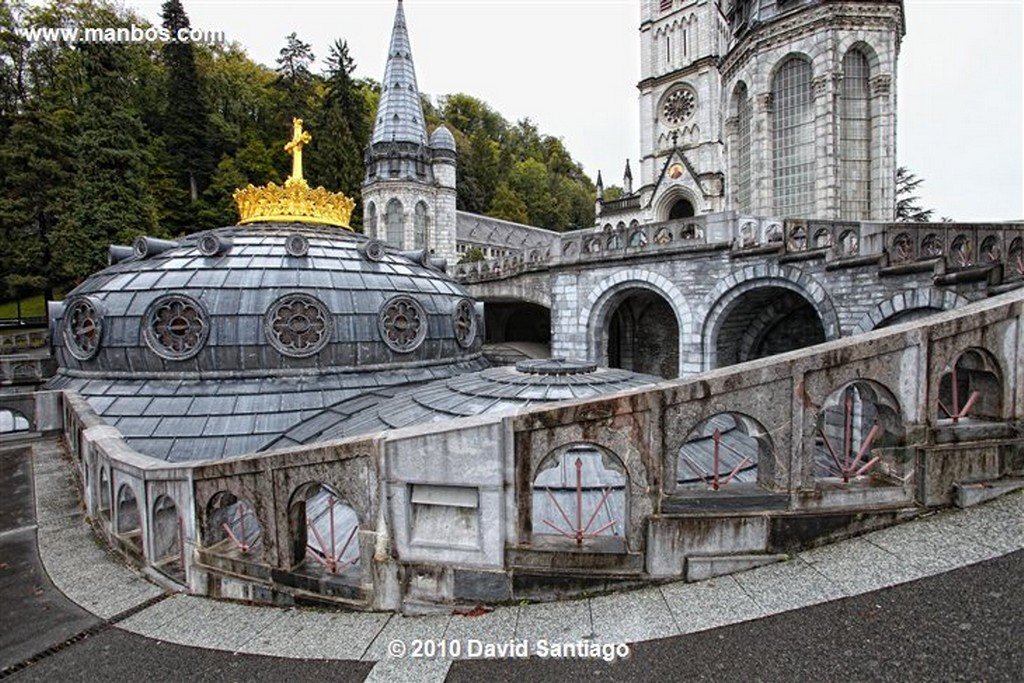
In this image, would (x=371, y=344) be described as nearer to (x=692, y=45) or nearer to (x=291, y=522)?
(x=291, y=522)

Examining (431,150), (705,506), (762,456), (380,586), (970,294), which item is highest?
(431,150)

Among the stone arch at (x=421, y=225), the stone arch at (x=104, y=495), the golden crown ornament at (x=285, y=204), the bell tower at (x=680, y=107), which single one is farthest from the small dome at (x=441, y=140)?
the stone arch at (x=104, y=495)

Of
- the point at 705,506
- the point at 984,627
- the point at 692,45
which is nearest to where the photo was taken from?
the point at 984,627

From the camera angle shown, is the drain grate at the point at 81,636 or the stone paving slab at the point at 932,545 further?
the drain grate at the point at 81,636

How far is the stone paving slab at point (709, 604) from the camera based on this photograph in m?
3.73

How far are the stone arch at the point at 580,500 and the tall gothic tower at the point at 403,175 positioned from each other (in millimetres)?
36838

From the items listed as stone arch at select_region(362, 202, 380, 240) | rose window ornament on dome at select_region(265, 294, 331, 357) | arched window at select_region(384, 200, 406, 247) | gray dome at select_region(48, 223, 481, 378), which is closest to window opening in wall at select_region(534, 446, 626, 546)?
gray dome at select_region(48, 223, 481, 378)

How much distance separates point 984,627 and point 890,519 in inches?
48.7

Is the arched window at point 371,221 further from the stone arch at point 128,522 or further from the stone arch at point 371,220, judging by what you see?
the stone arch at point 128,522

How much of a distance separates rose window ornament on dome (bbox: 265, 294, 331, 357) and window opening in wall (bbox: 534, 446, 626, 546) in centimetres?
668

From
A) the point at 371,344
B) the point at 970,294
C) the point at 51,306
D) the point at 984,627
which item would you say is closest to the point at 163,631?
the point at 984,627

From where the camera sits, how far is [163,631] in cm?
461

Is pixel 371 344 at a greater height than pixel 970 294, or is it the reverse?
pixel 970 294

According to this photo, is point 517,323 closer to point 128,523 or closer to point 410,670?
point 128,523
